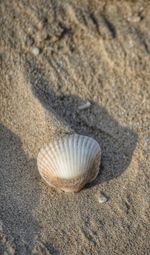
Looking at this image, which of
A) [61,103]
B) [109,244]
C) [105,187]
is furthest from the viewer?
[61,103]

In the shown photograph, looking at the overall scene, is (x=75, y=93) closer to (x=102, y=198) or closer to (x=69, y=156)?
(x=69, y=156)

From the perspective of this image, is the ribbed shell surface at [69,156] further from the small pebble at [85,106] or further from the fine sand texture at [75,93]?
the small pebble at [85,106]

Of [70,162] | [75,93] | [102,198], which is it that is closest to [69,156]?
[70,162]

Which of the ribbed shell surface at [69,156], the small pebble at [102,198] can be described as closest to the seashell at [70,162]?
the ribbed shell surface at [69,156]

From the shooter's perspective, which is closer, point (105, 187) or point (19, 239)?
point (19, 239)

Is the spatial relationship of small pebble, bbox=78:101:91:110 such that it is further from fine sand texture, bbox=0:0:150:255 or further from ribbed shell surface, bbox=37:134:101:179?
ribbed shell surface, bbox=37:134:101:179

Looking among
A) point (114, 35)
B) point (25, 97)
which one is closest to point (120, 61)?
point (114, 35)

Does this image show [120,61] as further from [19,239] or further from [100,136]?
[19,239]
